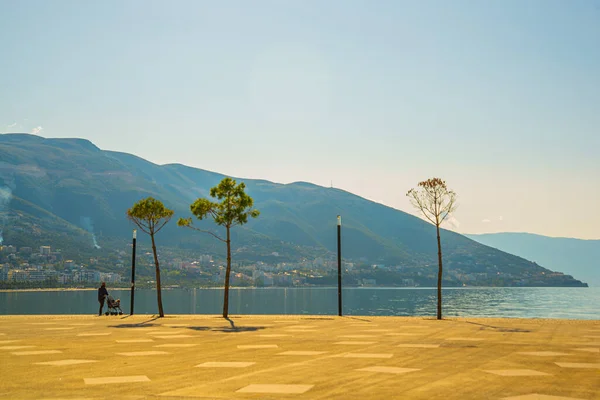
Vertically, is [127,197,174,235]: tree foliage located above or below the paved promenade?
above

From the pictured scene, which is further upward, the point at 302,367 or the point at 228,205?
the point at 228,205

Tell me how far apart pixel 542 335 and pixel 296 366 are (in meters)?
14.0

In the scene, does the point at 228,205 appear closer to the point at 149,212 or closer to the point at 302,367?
the point at 149,212

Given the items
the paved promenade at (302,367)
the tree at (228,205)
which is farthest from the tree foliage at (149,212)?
the paved promenade at (302,367)

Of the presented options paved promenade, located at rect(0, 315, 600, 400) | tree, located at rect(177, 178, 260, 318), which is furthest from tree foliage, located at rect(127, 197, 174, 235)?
paved promenade, located at rect(0, 315, 600, 400)

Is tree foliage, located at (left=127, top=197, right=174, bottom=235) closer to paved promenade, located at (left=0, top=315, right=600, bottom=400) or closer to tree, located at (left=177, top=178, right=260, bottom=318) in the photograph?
tree, located at (left=177, top=178, right=260, bottom=318)

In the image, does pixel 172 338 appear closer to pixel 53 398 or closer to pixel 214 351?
pixel 214 351

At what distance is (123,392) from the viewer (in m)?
11.3

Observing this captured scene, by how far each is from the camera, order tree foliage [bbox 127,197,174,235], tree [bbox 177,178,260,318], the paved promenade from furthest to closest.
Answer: tree foliage [bbox 127,197,174,235] → tree [bbox 177,178,260,318] → the paved promenade

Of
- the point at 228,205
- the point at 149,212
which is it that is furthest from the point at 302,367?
the point at 149,212

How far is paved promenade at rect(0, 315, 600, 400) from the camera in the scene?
36.8 ft

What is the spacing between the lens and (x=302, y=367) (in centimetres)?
1441

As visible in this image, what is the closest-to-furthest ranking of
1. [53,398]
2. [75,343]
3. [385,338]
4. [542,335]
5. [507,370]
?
[53,398] → [507,370] → [75,343] → [385,338] → [542,335]

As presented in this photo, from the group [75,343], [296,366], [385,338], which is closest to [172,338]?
[75,343]
